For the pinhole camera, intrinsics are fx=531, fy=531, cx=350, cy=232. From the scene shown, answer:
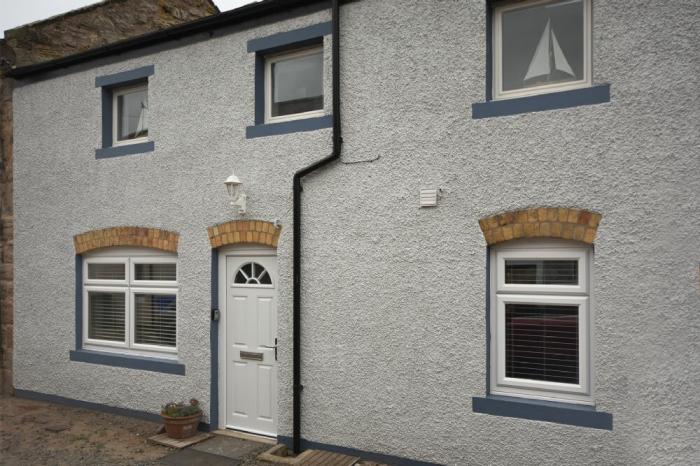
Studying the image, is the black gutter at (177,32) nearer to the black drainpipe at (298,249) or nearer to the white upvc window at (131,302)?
the black drainpipe at (298,249)

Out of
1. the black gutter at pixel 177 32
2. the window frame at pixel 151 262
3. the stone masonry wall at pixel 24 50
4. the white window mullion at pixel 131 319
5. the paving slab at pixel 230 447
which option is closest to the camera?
the paving slab at pixel 230 447

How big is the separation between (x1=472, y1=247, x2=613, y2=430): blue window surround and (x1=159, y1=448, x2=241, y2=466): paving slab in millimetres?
2760

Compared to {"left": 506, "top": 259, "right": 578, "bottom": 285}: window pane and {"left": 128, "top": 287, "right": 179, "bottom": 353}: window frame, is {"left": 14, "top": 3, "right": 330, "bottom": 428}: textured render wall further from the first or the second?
{"left": 506, "top": 259, "right": 578, "bottom": 285}: window pane

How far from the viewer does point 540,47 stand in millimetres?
5117

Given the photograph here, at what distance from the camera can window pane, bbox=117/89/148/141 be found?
7656mm

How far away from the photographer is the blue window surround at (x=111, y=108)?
729 cm

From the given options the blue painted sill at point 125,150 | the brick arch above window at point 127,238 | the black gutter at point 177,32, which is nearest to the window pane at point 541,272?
the black gutter at point 177,32

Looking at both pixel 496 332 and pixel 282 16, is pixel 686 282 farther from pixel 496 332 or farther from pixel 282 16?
pixel 282 16

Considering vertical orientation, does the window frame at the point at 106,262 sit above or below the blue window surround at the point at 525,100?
below

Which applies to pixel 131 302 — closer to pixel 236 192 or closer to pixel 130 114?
pixel 236 192

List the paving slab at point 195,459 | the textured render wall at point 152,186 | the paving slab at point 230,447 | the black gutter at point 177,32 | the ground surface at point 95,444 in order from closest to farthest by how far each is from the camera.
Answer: the paving slab at point 195,459 → the ground surface at point 95,444 → the paving slab at point 230,447 → the black gutter at point 177,32 → the textured render wall at point 152,186

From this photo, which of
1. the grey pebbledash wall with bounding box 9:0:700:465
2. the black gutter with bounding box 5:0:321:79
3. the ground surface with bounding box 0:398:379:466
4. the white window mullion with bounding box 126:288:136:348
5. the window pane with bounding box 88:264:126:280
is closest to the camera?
the grey pebbledash wall with bounding box 9:0:700:465

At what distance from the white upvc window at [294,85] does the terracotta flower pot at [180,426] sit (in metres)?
3.75

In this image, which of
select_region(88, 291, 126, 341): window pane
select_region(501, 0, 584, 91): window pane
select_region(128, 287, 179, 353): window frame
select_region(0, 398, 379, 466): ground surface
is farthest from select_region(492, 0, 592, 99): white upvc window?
select_region(88, 291, 126, 341): window pane
